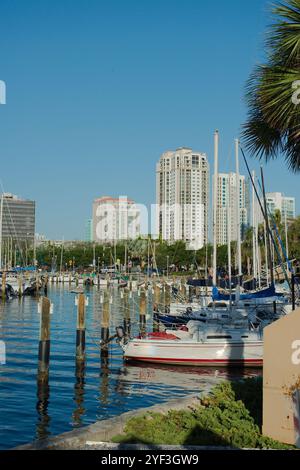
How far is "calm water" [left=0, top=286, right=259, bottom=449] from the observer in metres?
16.6

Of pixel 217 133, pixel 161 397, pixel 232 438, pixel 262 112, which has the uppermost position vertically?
pixel 217 133

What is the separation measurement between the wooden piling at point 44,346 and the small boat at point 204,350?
6.12 meters

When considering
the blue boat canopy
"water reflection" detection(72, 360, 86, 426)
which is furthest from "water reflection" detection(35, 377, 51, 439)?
the blue boat canopy

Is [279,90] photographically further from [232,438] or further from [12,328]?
[12,328]

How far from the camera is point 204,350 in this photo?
26.8 metres

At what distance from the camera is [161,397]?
20.5 meters

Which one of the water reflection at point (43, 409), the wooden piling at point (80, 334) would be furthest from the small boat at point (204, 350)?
the water reflection at point (43, 409)

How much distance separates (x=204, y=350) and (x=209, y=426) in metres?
16.3

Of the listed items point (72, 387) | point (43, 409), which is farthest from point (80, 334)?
point (43, 409)

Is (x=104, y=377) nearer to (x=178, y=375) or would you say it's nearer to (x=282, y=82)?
(x=178, y=375)

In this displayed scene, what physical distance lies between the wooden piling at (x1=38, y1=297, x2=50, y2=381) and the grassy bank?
954 centimetres
